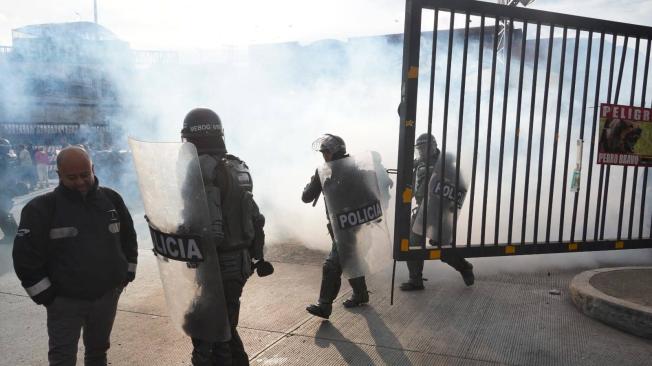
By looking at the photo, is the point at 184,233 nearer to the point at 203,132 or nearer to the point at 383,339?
the point at 203,132

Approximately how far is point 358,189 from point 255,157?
300 inches

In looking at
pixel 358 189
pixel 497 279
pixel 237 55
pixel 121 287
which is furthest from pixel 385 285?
pixel 237 55

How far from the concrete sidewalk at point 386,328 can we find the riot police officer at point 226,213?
714mm

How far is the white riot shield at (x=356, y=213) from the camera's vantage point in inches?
141

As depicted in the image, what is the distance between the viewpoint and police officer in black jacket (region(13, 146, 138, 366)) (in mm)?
2357

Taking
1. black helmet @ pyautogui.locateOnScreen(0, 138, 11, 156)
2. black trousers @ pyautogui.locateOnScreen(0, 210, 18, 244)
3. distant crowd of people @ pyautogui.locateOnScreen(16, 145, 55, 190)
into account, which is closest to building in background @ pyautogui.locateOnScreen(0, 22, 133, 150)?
distant crowd of people @ pyautogui.locateOnScreen(16, 145, 55, 190)

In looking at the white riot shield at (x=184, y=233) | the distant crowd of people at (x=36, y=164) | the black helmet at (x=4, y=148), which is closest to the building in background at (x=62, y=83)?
the distant crowd of people at (x=36, y=164)

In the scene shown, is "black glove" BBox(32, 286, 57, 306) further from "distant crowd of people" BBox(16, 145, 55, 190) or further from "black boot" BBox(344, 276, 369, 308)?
"distant crowd of people" BBox(16, 145, 55, 190)

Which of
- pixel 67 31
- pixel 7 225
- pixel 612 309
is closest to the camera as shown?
pixel 612 309

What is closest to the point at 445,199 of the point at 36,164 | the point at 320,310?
the point at 320,310

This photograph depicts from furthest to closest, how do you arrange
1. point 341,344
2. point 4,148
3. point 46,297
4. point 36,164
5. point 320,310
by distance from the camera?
point 36,164
point 4,148
point 320,310
point 341,344
point 46,297

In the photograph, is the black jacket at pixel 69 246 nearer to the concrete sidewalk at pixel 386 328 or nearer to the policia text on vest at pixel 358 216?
the concrete sidewalk at pixel 386 328

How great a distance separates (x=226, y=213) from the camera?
104 inches

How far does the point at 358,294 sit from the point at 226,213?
194cm
